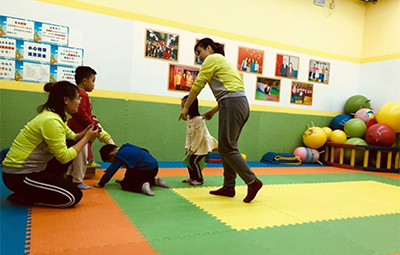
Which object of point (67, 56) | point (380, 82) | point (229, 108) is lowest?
point (229, 108)

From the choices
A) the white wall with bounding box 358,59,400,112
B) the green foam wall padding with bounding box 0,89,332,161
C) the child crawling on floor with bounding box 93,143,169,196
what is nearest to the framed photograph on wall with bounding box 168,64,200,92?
the green foam wall padding with bounding box 0,89,332,161

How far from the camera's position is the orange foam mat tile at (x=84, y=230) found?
175 centimetres

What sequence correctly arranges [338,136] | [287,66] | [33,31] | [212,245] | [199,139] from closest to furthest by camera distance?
[212,245] < [199,139] < [33,31] < [338,136] < [287,66]

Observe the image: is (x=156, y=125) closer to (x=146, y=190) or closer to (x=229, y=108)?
(x=146, y=190)

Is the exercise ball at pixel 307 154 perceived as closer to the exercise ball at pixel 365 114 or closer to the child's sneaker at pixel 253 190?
the exercise ball at pixel 365 114

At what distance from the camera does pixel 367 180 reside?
476 centimetres

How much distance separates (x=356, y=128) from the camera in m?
6.22

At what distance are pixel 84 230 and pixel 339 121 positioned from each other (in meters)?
6.31

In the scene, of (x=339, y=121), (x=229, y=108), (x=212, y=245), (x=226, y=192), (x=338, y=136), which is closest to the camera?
(x=212, y=245)

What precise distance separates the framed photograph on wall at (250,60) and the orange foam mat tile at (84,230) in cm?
432

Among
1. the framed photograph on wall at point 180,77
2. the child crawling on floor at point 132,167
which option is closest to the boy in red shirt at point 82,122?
the child crawling on floor at point 132,167

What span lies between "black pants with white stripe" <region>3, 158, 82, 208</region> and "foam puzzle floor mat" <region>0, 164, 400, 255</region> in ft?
0.24

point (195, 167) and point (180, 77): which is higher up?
point (180, 77)

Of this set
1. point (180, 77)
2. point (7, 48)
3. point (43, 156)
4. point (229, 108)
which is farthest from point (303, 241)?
point (7, 48)
